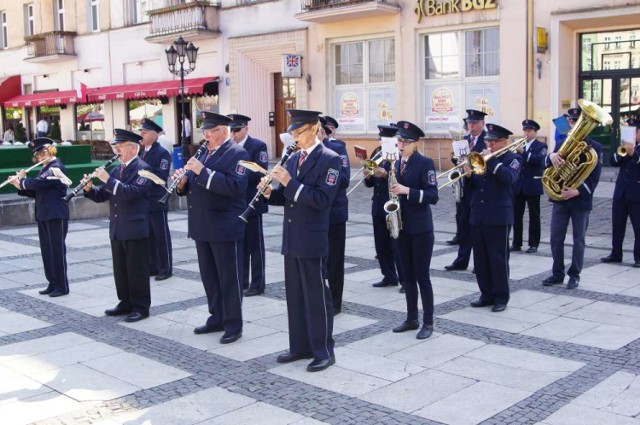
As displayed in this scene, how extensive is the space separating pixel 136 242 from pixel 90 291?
195cm

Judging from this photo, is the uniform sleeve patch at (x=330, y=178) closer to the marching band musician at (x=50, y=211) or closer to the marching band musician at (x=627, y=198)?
the marching band musician at (x=50, y=211)

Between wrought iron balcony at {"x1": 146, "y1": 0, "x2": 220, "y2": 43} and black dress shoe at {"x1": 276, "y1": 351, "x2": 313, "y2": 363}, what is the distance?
22.2 m

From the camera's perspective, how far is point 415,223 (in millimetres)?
6984

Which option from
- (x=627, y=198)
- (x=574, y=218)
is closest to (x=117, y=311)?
(x=574, y=218)

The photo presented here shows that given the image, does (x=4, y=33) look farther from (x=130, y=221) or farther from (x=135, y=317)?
(x=135, y=317)

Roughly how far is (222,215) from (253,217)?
1980 mm

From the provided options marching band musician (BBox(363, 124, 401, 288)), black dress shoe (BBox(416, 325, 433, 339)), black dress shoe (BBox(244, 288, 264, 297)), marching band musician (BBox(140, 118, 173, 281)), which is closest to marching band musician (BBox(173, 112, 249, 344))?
black dress shoe (BBox(416, 325, 433, 339))

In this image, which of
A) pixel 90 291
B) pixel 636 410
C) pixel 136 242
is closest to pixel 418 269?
pixel 636 410

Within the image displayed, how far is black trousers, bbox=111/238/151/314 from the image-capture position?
303 inches

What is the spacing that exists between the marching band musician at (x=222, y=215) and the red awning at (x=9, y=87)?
33.3 m

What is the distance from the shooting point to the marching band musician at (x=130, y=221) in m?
7.58

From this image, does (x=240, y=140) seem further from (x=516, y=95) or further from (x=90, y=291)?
(x=516, y=95)

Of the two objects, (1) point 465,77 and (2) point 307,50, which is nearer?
(1) point 465,77

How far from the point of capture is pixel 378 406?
5332 mm
